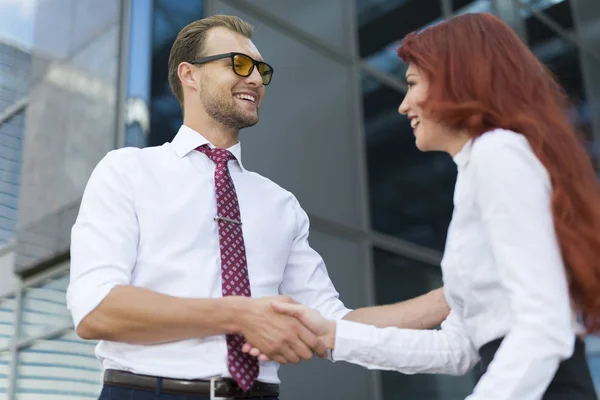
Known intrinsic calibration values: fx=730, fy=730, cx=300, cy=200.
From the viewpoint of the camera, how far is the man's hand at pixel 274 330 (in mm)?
1966

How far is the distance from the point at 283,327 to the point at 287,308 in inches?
2.1

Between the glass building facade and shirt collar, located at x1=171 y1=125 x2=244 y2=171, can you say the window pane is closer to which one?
the glass building facade

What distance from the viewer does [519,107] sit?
1.54 m

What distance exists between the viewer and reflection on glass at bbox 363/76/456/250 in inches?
242

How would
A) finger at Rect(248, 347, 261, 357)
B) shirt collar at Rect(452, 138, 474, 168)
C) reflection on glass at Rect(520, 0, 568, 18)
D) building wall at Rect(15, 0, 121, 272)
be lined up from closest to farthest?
shirt collar at Rect(452, 138, 474, 168), finger at Rect(248, 347, 261, 357), building wall at Rect(15, 0, 121, 272), reflection on glass at Rect(520, 0, 568, 18)

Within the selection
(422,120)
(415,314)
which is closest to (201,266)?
(415,314)

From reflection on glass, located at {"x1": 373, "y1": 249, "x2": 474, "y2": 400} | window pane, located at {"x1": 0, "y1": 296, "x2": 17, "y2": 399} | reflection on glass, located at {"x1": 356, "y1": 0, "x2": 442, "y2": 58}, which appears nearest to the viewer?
window pane, located at {"x1": 0, "y1": 296, "x2": 17, "y2": 399}

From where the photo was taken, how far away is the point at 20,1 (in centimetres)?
439

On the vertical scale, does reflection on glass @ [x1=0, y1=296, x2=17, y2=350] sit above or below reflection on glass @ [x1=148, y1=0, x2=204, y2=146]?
below

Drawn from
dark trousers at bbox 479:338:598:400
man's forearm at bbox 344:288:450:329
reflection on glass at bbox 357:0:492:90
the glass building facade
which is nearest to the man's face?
man's forearm at bbox 344:288:450:329

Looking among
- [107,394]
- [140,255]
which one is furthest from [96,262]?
[107,394]

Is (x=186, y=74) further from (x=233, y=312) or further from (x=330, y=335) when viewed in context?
(x=330, y=335)

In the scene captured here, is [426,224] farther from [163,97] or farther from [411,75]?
[411,75]

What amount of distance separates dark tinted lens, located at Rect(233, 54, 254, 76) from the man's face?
2 cm
